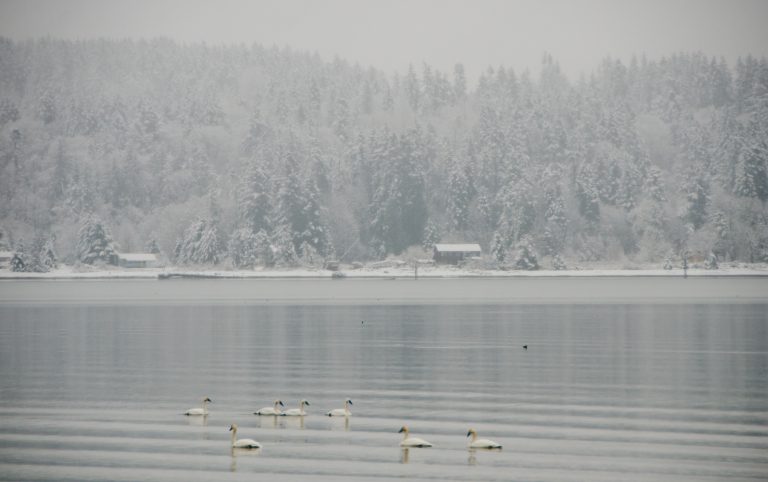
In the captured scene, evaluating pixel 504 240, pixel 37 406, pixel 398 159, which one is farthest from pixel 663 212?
pixel 37 406

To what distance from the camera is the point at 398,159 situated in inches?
7643

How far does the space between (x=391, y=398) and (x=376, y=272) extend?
147 meters

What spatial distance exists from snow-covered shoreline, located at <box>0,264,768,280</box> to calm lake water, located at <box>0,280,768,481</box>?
100 meters

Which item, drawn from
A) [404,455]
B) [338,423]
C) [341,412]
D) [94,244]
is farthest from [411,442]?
[94,244]

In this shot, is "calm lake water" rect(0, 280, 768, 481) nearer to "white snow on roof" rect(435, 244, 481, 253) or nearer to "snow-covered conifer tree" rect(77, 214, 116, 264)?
"white snow on roof" rect(435, 244, 481, 253)

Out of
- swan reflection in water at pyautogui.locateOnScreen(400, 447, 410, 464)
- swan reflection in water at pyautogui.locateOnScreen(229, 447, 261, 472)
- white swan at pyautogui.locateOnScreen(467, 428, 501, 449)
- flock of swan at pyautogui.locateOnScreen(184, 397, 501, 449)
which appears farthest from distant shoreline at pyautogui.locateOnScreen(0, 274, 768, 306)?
swan reflection in water at pyautogui.locateOnScreen(229, 447, 261, 472)

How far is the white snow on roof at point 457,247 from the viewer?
188 meters

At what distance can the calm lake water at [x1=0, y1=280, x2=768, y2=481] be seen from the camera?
95.5 ft

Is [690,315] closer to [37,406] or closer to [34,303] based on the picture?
[37,406]

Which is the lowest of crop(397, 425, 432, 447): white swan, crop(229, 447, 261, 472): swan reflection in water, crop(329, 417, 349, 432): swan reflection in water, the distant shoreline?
the distant shoreline

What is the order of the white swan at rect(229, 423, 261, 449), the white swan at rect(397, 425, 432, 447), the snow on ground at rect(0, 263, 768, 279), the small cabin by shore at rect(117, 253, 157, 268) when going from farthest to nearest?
the small cabin by shore at rect(117, 253, 157, 268) < the snow on ground at rect(0, 263, 768, 279) < the white swan at rect(229, 423, 261, 449) < the white swan at rect(397, 425, 432, 447)

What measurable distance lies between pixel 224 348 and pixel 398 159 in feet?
444

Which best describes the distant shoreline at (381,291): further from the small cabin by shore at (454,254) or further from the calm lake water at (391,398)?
the calm lake water at (391,398)

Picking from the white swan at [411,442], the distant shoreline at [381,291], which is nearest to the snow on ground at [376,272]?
the distant shoreline at [381,291]
